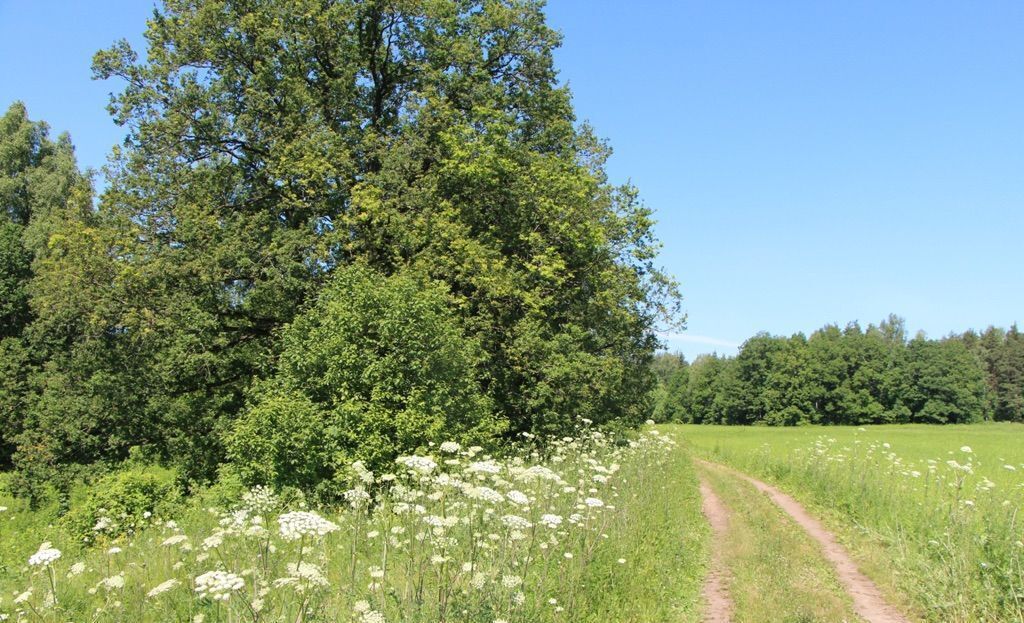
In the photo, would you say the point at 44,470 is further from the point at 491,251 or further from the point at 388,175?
the point at 491,251

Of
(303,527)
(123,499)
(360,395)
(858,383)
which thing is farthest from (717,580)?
(858,383)

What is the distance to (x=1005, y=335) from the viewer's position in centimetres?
12488

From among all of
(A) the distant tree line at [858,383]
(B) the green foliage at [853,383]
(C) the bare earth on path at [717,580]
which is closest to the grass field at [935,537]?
(C) the bare earth on path at [717,580]

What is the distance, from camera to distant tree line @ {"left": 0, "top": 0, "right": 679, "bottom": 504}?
19.0 meters

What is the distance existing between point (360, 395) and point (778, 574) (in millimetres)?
8877

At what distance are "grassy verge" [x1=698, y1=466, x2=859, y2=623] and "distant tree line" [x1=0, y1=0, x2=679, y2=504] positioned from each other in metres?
6.80

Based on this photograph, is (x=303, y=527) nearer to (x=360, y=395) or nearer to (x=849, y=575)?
(x=849, y=575)

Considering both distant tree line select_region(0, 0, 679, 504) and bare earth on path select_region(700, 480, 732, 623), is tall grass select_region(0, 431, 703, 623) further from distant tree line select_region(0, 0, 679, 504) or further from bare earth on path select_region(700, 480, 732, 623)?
distant tree line select_region(0, 0, 679, 504)

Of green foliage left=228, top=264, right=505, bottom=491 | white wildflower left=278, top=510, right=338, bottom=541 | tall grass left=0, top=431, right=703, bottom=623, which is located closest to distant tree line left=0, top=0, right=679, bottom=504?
green foliage left=228, top=264, right=505, bottom=491

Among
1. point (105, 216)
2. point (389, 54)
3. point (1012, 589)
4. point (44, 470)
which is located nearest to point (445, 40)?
point (389, 54)

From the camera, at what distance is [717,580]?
380 inches

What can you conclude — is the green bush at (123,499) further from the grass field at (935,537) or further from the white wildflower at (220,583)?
the grass field at (935,537)

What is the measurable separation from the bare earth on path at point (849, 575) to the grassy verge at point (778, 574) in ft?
0.54

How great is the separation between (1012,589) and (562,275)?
1635 centimetres
